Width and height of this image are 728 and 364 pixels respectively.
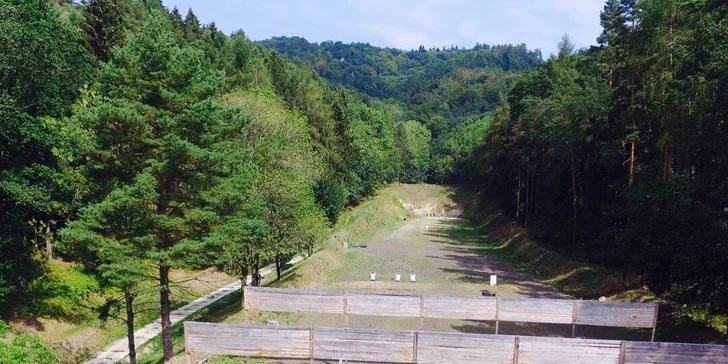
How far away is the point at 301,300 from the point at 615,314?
11668 millimetres

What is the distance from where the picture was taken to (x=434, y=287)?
3166cm

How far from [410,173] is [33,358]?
322 ft

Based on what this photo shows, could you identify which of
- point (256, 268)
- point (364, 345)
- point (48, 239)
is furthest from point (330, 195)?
point (364, 345)

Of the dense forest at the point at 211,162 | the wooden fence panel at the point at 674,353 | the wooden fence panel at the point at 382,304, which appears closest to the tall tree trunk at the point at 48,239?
the dense forest at the point at 211,162

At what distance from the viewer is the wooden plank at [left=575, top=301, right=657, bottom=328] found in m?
17.1

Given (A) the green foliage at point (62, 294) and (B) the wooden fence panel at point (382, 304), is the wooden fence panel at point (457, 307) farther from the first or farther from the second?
(A) the green foliage at point (62, 294)

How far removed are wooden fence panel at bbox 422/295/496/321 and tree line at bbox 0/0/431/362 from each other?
7.33 m

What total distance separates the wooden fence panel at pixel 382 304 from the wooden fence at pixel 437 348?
483 centimetres

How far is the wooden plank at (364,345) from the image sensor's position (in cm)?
1257

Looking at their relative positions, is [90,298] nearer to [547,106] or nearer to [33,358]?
[33,358]

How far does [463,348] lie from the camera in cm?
1248

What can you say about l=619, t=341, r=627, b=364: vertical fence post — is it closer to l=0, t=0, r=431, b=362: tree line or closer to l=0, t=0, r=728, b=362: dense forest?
l=0, t=0, r=728, b=362: dense forest

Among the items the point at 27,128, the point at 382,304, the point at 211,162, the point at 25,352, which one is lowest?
the point at 382,304

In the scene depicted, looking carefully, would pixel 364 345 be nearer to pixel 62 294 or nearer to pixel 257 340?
pixel 257 340
